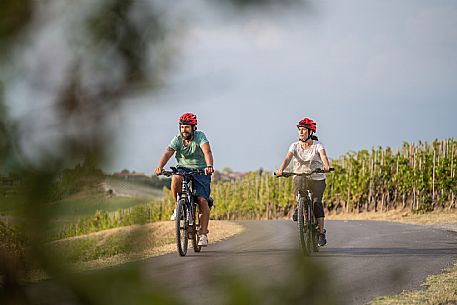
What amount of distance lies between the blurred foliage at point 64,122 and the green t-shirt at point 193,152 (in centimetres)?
592

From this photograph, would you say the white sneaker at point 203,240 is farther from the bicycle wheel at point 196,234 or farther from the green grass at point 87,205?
the green grass at point 87,205

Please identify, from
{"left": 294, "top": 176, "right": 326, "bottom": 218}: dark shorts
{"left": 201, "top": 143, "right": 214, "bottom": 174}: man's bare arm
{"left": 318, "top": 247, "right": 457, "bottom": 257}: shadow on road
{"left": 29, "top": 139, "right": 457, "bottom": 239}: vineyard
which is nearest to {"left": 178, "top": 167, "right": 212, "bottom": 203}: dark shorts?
{"left": 201, "top": 143, "right": 214, "bottom": 174}: man's bare arm

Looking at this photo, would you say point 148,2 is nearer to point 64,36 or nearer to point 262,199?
point 64,36

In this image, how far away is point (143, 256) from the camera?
0.96 metres

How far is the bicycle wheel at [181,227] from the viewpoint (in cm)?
774

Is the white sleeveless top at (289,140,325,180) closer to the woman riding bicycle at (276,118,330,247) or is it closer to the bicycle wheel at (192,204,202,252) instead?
the woman riding bicycle at (276,118,330,247)

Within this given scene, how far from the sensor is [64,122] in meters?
0.92

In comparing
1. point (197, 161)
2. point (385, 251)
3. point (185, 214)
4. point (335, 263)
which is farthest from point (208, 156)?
point (385, 251)

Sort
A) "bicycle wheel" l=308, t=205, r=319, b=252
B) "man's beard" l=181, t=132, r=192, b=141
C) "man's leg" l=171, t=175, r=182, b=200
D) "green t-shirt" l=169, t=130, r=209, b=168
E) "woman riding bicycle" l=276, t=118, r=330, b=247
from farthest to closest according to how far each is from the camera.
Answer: "man's leg" l=171, t=175, r=182, b=200 < "bicycle wheel" l=308, t=205, r=319, b=252 < "woman riding bicycle" l=276, t=118, r=330, b=247 < "green t-shirt" l=169, t=130, r=209, b=168 < "man's beard" l=181, t=132, r=192, b=141

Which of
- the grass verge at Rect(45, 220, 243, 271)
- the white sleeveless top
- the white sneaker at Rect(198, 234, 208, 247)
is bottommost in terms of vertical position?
the white sneaker at Rect(198, 234, 208, 247)

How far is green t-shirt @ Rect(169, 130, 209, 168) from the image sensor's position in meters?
7.11

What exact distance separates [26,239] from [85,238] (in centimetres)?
8

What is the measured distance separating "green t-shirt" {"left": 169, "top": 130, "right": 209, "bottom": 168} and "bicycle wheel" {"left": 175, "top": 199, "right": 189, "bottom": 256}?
1.70 feet

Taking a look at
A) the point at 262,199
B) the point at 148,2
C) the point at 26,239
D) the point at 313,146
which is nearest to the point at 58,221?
the point at 26,239
